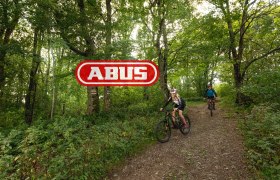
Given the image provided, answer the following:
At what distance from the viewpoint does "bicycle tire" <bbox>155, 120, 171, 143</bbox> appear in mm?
9094

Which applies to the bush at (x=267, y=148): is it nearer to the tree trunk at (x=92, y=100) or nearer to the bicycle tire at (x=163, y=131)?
the bicycle tire at (x=163, y=131)

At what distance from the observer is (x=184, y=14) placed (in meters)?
13.3

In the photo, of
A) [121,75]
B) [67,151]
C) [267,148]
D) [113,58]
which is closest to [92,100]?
[113,58]

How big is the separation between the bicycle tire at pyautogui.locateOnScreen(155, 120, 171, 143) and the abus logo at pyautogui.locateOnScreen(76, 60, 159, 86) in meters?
2.55

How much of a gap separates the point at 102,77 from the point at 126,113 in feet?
20.2

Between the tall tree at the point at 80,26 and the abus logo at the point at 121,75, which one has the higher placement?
the tall tree at the point at 80,26

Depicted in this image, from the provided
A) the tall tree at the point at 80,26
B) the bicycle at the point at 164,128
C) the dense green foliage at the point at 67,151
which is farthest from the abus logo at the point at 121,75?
the tall tree at the point at 80,26

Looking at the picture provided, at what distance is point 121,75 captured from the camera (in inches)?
288

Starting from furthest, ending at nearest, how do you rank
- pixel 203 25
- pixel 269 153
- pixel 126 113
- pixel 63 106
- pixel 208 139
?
pixel 63 106, pixel 203 25, pixel 126 113, pixel 208 139, pixel 269 153

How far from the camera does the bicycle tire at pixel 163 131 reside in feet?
29.8

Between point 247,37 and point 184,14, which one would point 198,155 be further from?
point 247,37

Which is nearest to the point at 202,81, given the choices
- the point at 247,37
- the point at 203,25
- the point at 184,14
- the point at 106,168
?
the point at 247,37

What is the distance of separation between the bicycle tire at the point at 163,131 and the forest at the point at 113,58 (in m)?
0.51

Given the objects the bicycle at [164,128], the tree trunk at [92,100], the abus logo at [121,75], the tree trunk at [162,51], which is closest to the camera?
the abus logo at [121,75]
